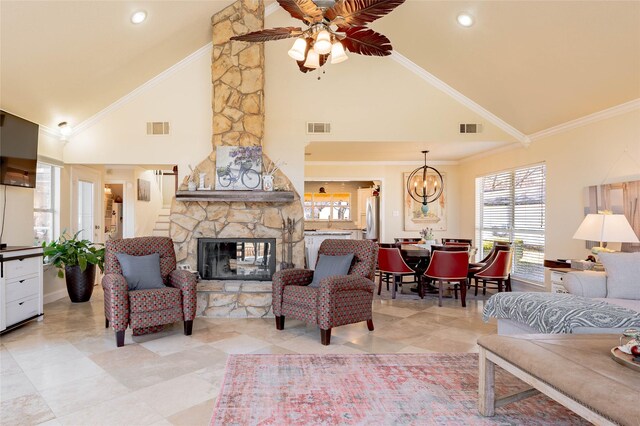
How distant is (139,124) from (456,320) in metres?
4.88

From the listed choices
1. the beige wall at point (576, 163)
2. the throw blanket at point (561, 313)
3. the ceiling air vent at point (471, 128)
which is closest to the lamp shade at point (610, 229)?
the beige wall at point (576, 163)

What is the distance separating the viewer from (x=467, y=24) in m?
4.26

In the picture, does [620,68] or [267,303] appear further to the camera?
[267,303]

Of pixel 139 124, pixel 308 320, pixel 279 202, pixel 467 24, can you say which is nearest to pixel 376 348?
pixel 308 320

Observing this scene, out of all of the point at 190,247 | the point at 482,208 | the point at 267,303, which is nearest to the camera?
the point at 267,303

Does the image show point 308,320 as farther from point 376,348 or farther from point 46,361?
point 46,361

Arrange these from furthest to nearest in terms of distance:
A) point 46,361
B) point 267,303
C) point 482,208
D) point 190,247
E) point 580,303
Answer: point 482,208, point 190,247, point 267,303, point 46,361, point 580,303

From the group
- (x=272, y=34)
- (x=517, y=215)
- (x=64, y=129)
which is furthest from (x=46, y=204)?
(x=517, y=215)

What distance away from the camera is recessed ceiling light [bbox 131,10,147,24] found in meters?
3.96

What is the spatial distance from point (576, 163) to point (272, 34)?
4091mm

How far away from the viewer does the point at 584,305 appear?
2.82 meters

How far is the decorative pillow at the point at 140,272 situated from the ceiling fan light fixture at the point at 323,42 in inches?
108

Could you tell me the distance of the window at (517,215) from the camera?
5734 mm

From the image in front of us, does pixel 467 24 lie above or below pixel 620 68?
above
